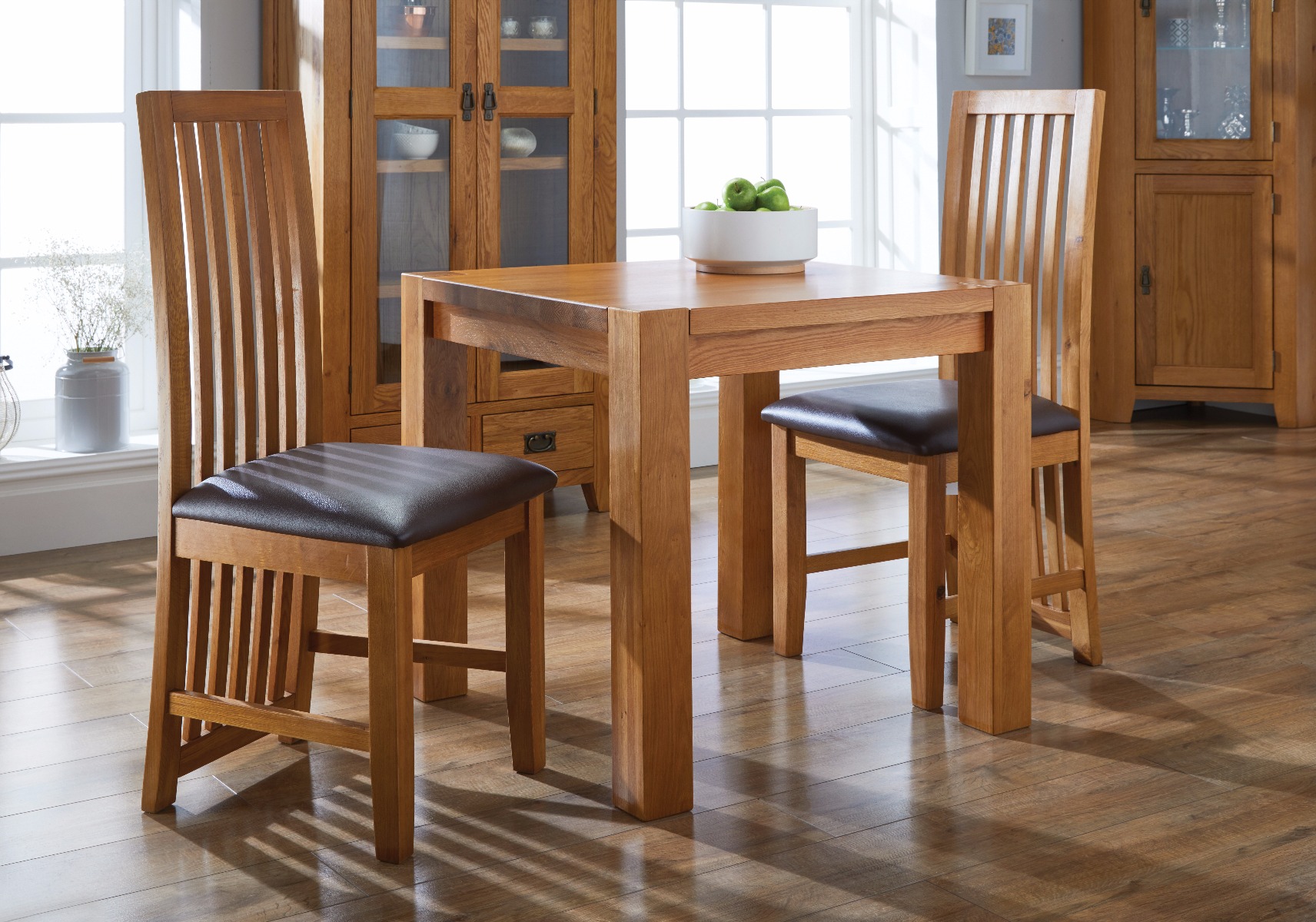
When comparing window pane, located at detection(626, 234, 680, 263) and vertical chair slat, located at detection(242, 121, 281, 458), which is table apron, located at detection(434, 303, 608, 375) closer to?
vertical chair slat, located at detection(242, 121, 281, 458)

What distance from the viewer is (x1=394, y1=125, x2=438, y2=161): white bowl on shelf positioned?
362 centimetres

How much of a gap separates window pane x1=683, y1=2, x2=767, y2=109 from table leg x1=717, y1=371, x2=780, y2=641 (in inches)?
86.5

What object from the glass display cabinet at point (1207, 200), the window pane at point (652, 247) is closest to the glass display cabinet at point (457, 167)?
the window pane at point (652, 247)

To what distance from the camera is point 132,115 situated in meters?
3.80

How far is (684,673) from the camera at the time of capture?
6.92ft

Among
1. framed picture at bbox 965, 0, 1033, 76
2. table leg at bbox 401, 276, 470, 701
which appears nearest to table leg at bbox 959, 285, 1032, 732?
table leg at bbox 401, 276, 470, 701

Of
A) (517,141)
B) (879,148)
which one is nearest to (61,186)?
(517,141)

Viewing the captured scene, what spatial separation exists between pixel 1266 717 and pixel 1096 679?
30 centimetres

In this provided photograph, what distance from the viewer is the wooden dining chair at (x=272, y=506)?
193cm

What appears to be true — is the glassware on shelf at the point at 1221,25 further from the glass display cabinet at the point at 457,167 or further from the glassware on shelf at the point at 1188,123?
the glass display cabinet at the point at 457,167

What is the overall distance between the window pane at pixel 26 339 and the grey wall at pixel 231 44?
668 millimetres

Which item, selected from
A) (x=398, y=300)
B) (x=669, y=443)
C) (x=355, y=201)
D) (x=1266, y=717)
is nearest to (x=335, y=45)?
(x=355, y=201)

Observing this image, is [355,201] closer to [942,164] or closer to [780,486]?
[780,486]

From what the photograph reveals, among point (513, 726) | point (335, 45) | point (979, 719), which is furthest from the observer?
point (335, 45)
